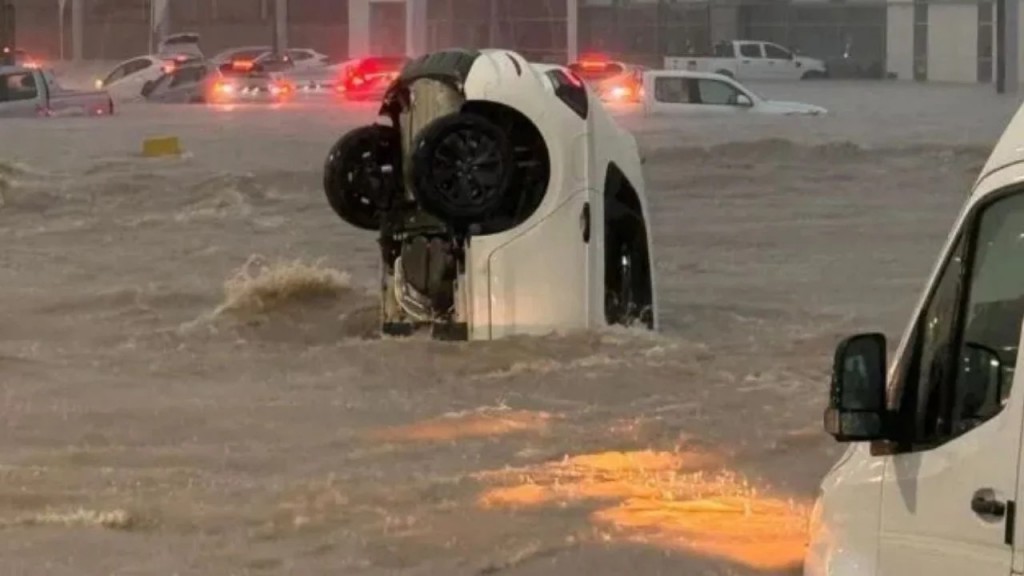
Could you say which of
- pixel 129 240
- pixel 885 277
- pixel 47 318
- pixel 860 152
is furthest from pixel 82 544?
pixel 860 152

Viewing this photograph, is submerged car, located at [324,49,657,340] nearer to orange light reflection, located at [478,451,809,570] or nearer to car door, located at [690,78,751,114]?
orange light reflection, located at [478,451,809,570]

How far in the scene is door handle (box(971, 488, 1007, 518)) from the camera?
3689mm

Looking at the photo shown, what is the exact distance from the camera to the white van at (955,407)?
12.2 ft

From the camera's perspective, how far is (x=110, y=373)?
1241cm

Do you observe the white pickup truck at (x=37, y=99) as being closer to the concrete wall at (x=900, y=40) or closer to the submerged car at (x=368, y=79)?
the submerged car at (x=368, y=79)

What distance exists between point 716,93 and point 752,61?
20275mm

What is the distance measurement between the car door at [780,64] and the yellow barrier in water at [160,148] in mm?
29357

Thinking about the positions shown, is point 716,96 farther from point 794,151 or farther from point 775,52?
point 775,52

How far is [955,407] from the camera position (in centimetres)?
393

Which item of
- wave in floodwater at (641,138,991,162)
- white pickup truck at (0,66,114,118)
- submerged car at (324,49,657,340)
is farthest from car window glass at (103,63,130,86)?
submerged car at (324,49,657,340)

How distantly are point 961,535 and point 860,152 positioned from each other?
2505 centimetres

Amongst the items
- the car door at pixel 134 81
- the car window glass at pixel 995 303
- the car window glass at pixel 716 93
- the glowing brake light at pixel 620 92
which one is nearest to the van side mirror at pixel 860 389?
the car window glass at pixel 995 303

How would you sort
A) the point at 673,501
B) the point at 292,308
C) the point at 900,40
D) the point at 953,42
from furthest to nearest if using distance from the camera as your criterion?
1. the point at 900,40
2. the point at 953,42
3. the point at 292,308
4. the point at 673,501

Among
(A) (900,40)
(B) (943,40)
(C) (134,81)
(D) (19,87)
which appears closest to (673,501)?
(D) (19,87)
